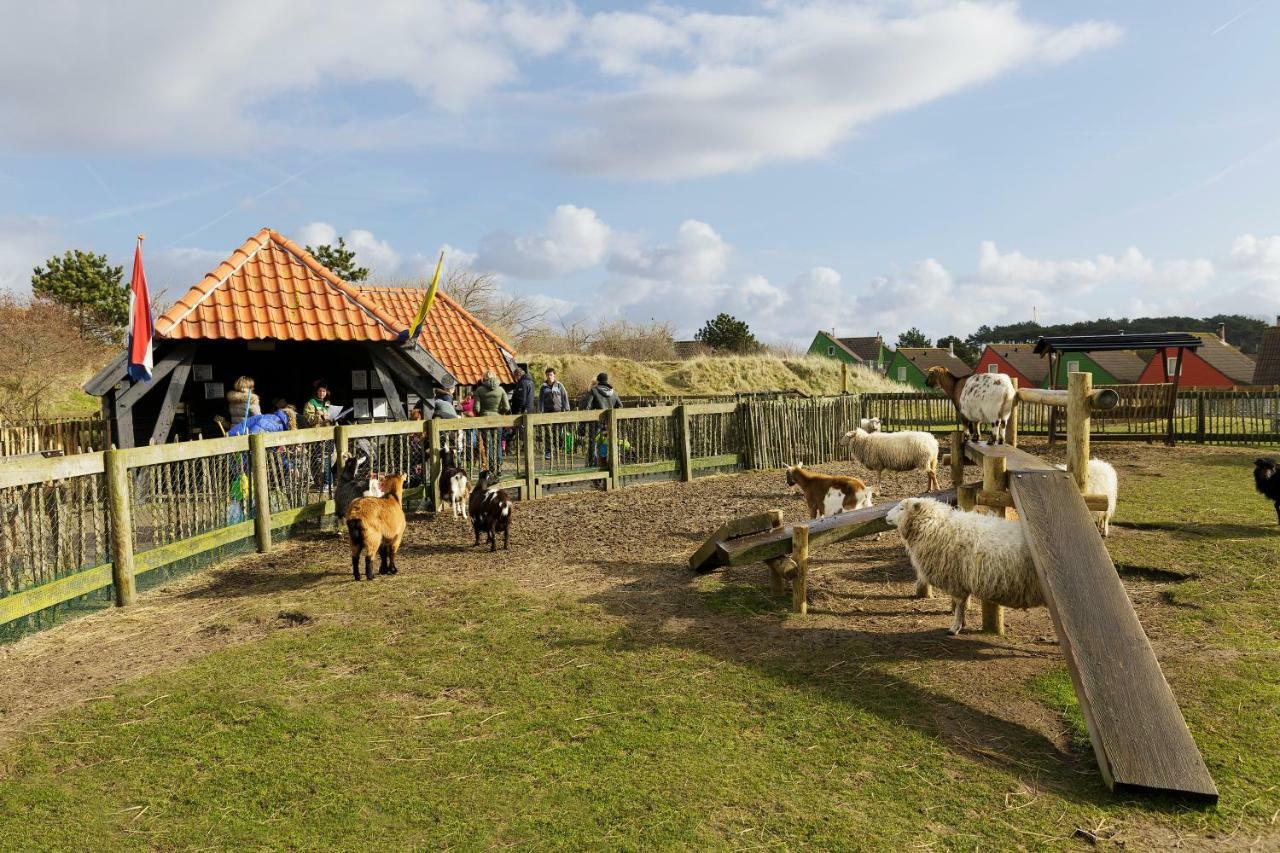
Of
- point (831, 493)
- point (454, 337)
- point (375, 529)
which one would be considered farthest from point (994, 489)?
point (454, 337)

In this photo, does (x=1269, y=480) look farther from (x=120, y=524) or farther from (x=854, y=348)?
(x=854, y=348)

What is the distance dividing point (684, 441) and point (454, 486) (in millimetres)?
5617

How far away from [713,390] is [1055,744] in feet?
119

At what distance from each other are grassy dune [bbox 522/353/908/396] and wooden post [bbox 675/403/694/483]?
19069mm

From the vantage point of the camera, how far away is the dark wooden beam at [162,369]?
39.0ft

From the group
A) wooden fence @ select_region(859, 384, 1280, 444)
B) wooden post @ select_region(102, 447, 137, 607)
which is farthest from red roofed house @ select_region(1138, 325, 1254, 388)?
wooden post @ select_region(102, 447, 137, 607)

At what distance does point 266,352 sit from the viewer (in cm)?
1469

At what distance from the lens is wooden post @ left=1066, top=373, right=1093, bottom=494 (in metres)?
6.33

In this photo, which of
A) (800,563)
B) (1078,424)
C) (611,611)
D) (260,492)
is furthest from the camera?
(260,492)

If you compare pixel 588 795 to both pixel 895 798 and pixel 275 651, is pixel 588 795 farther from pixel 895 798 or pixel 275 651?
pixel 275 651

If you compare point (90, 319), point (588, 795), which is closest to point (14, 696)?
point (588, 795)

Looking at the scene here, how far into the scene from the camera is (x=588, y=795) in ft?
Answer: 12.3

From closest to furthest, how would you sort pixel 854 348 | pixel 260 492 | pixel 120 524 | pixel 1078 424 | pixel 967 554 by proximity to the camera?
1. pixel 967 554
2. pixel 1078 424
3. pixel 120 524
4. pixel 260 492
5. pixel 854 348

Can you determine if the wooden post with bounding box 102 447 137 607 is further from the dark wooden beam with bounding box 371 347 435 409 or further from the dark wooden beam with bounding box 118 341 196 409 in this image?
the dark wooden beam with bounding box 371 347 435 409
